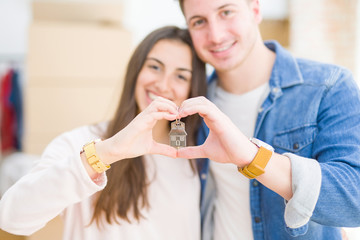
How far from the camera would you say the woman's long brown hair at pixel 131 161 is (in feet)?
3.64

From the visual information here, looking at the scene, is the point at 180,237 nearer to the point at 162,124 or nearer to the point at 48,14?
the point at 162,124

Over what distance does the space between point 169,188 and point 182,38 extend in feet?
2.01

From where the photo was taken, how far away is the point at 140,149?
2.80 ft

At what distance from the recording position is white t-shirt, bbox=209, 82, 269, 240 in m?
1.14

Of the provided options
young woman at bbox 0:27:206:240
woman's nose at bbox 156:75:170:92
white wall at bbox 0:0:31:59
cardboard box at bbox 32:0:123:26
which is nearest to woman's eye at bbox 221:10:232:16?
young woman at bbox 0:27:206:240

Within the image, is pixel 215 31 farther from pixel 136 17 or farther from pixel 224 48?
pixel 136 17

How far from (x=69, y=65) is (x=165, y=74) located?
1.67m

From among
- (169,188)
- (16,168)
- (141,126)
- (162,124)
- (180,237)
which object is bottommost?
(16,168)

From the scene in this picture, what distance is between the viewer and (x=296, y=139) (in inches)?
41.4

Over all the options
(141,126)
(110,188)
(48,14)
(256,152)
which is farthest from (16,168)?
(256,152)

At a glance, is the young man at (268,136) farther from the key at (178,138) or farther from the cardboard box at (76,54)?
the cardboard box at (76,54)

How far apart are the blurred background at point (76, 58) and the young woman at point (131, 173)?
127 centimetres

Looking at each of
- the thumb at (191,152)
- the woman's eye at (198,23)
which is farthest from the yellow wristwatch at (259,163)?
the woman's eye at (198,23)

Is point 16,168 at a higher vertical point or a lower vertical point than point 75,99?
lower
